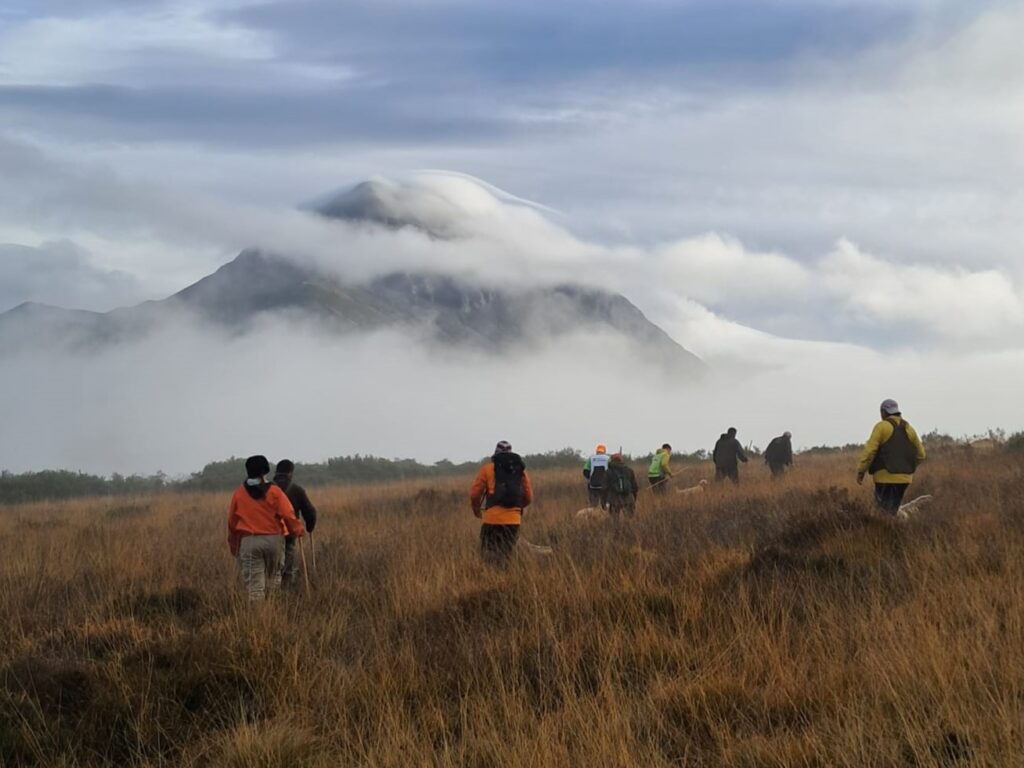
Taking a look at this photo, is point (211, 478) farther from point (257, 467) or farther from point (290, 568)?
point (257, 467)

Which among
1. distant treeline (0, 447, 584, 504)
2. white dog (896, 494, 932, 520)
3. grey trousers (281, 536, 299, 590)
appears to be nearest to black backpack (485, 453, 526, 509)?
grey trousers (281, 536, 299, 590)

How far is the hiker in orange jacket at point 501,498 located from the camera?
10.1 meters

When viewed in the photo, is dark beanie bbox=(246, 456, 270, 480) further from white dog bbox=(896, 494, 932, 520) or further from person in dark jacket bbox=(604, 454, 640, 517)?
person in dark jacket bbox=(604, 454, 640, 517)

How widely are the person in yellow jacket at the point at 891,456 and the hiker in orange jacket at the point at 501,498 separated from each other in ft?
12.6

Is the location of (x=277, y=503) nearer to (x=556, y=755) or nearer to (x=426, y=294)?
(x=556, y=755)

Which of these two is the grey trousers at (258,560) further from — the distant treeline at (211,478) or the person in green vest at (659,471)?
the distant treeline at (211,478)

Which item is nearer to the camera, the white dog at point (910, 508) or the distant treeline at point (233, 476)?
the white dog at point (910, 508)

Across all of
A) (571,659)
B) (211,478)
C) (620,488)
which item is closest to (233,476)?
(211,478)

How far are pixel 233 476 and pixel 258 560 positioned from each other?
33.0 m

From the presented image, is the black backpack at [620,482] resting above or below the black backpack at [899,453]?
below

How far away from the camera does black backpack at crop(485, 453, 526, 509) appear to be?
10.1 meters

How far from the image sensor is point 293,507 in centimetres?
989

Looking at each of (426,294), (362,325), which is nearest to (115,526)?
(362,325)

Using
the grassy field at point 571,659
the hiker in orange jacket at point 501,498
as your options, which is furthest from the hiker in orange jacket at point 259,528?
the hiker in orange jacket at point 501,498
